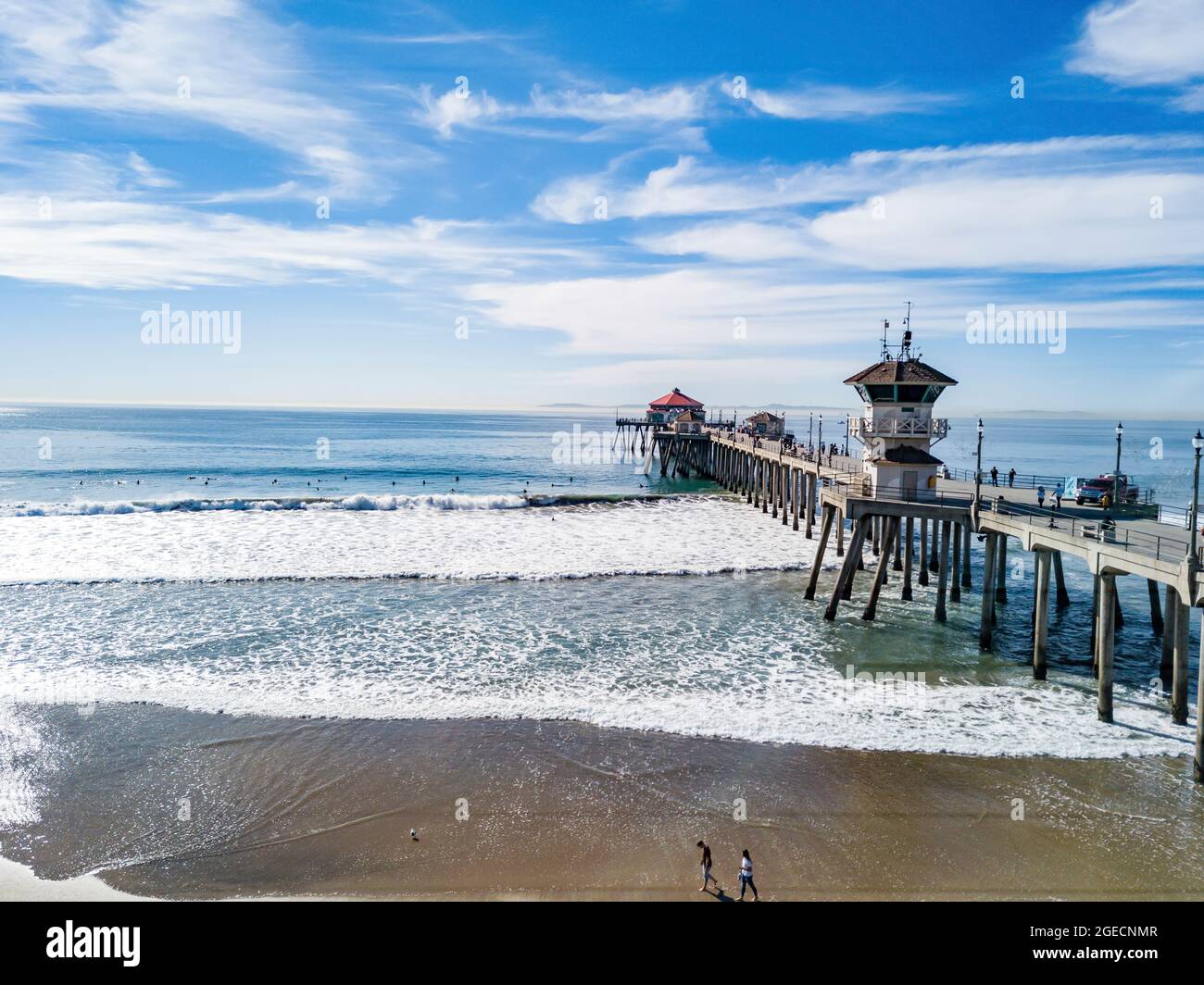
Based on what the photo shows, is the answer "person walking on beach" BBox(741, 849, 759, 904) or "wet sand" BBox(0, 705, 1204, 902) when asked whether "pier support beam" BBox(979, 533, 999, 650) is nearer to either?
"wet sand" BBox(0, 705, 1204, 902)

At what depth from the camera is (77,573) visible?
95.5 ft

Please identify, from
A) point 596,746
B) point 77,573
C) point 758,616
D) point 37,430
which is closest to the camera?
point 596,746

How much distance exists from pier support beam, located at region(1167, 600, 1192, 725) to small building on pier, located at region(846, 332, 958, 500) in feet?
29.4

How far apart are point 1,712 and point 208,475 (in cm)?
5366

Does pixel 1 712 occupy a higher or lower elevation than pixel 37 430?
lower

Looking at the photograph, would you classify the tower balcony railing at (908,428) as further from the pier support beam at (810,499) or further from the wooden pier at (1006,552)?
the pier support beam at (810,499)

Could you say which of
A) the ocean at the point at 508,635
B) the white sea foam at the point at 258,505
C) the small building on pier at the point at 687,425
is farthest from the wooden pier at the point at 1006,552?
the small building on pier at the point at 687,425

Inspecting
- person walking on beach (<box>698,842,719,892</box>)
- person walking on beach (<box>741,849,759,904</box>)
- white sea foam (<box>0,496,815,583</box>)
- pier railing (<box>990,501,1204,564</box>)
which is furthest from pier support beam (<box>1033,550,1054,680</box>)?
white sea foam (<box>0,496,815,583</box>)

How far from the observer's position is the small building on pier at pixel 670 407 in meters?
77.9

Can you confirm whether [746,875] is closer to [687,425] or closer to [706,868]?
[706,868]

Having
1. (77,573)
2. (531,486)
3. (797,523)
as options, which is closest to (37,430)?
(531,486)

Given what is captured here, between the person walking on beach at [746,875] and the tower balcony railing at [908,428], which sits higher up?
the tower balcony railing at [908,428]
